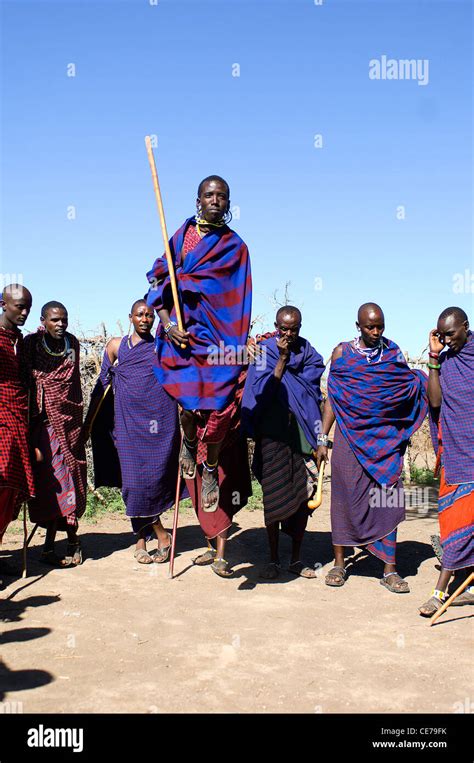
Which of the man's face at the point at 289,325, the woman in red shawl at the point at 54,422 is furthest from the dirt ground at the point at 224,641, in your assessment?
the man's face at the point at 289,325

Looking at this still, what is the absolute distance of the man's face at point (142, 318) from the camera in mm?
7004

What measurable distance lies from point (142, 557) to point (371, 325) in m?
3.10

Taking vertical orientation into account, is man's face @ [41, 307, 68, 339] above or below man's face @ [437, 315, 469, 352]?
above

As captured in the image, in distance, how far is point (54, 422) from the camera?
262 inches

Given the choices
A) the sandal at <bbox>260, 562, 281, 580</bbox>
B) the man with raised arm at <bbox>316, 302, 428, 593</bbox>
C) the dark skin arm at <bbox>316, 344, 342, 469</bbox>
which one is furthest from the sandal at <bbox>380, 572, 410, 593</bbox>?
the dark skin arm at <bbox>316, 344, 342, 469</bbox>

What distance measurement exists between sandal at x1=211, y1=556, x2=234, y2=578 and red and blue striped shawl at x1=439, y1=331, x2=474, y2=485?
2168 millimetres

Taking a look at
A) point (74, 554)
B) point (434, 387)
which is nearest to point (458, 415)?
point (434, 387)

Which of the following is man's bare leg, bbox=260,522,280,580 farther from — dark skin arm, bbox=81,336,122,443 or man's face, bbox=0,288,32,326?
man's face, bbox=0,288,32,326

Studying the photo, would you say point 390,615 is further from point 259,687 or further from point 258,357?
point 258,357

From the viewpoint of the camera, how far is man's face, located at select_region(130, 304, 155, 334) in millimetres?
7004
